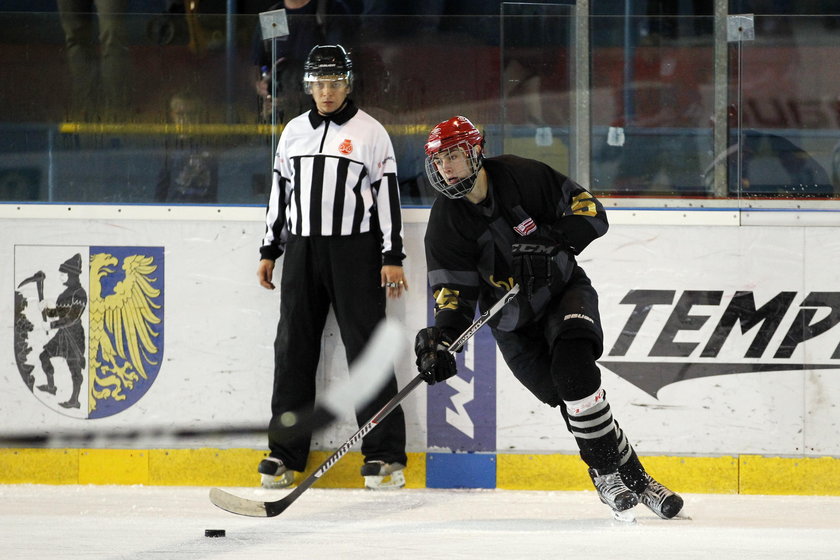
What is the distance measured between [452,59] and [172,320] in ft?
4.19

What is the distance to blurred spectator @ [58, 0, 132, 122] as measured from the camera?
393 cm

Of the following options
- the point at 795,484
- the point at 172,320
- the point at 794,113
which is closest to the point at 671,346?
the point at 795,484

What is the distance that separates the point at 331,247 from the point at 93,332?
0.86 m

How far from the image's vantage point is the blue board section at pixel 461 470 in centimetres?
378

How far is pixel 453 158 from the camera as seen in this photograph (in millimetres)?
2932

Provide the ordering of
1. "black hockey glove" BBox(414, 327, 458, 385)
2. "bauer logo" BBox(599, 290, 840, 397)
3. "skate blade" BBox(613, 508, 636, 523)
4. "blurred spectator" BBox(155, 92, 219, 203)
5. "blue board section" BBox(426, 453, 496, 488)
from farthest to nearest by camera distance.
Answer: "blurred spectator" BBox(155, 92, 219, 203)
"blue board section" BBox(426, 453, 496, 488)
"bauer logo" BBox(599, 290, 840, 397)
"skate blade" BBox(613, 508, 636, 523)
"black hockey glove" BBox(414, 327, 458, 385)

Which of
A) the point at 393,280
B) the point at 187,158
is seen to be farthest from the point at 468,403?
the point at 187,158

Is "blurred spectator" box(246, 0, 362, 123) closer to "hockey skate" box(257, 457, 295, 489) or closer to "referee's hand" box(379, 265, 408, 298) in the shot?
"referee's hand" box(379, 265, 408, 298)

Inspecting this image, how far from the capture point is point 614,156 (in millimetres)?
3818

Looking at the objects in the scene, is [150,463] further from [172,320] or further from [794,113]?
[794,113]

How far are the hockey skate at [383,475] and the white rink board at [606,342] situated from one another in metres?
0.14

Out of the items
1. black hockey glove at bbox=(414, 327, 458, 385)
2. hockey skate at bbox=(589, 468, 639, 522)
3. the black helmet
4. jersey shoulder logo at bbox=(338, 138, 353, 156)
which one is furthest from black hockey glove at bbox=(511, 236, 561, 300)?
A: the black helmet

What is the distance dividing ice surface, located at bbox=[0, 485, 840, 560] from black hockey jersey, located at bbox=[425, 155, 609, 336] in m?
0.58

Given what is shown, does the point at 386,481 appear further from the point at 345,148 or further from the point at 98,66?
the point at 98,66
